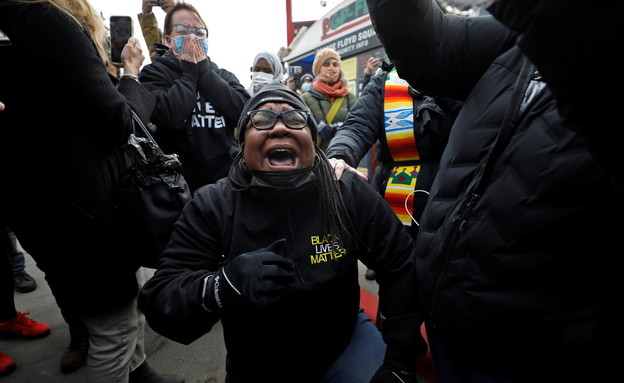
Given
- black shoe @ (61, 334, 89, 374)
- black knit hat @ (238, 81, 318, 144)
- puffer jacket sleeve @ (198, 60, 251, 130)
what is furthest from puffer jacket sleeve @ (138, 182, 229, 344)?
black shoe @ (61, 334, 89, 374)

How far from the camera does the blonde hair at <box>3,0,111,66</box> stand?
1307 mm

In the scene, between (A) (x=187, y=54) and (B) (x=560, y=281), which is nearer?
(B) (x=560, y=281)

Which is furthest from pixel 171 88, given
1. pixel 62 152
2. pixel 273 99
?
pixel 273 99

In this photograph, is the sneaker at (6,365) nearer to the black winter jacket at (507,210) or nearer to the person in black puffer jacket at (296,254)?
the person in black puffer jacket at (296,254)

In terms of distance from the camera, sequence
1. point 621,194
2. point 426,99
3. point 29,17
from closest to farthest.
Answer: point 621,194
point 29,17
point 426,99

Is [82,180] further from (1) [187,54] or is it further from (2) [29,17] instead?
(1) [187,54]

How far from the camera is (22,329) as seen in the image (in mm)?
2564

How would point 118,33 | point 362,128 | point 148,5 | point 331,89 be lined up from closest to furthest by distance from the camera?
point 362,128
point 118,33
point 148,5
point 331,89

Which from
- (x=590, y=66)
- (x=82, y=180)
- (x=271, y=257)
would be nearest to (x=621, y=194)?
(x=590, y=66)

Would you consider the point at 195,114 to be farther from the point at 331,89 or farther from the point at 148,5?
the point at 331,89

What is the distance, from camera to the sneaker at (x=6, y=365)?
7.18ft

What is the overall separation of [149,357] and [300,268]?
1813mm

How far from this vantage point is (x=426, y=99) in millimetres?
1579

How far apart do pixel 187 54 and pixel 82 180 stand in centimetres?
120
